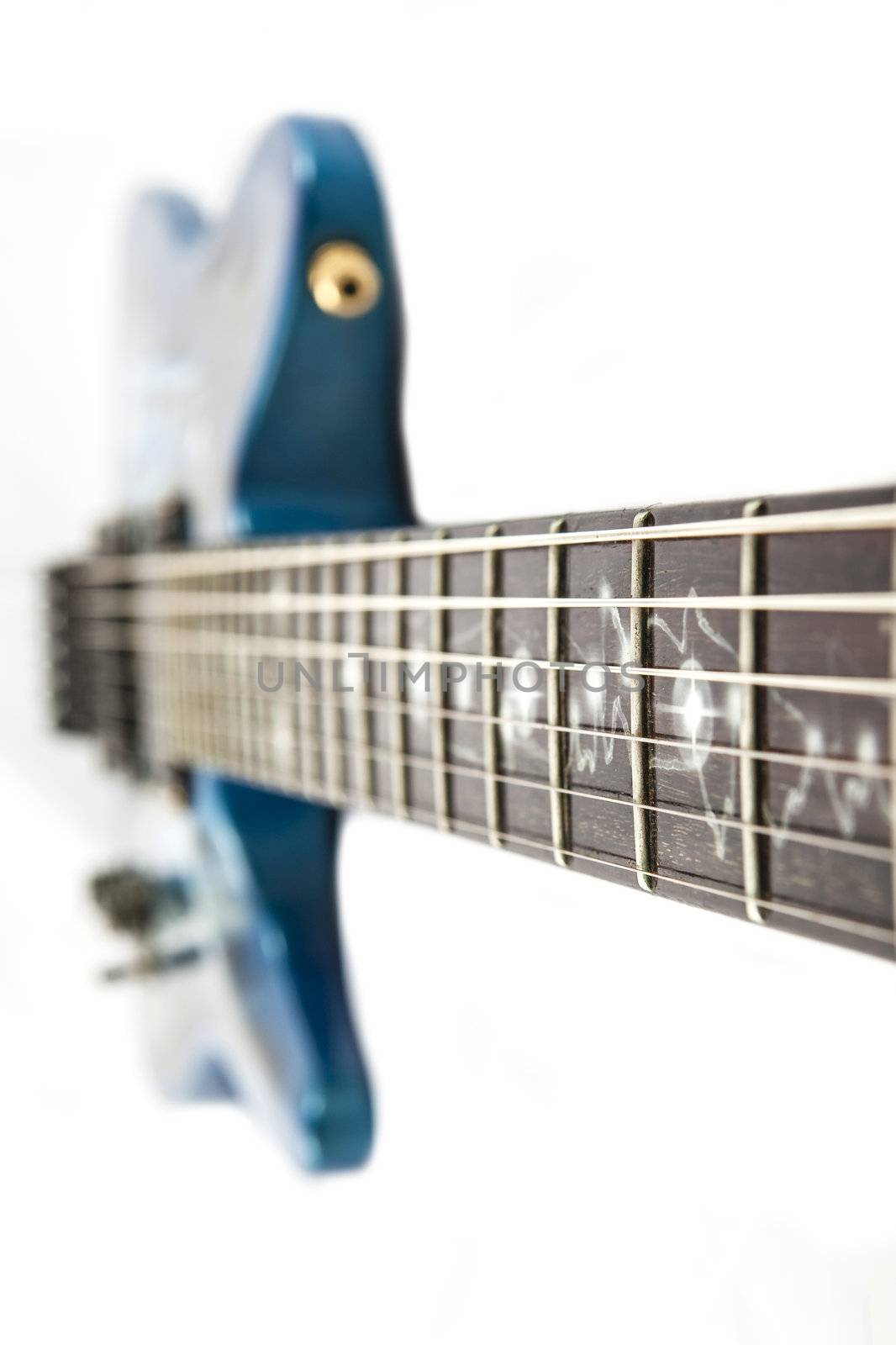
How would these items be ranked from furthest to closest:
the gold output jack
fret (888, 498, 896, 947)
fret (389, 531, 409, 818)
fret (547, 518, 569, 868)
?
1. the gold output jack
2. fret (389, 531, 409, 818)
3. fret (547, 518, 569, 868)
4. fret (888, 498, 896, 947)

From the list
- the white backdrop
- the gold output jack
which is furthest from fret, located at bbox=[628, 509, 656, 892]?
the gold output jack

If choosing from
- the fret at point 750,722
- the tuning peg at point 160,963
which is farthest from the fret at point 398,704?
the tuning peg at point 160,963

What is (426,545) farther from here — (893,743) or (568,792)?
(893,743)

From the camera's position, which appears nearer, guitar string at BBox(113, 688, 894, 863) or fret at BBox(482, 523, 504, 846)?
guitar string at BBox(113, 688, 894, 863)

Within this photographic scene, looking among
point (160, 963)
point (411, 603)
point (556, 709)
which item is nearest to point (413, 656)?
point (411, 603)

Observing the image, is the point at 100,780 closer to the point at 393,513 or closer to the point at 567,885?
the point at 393,513

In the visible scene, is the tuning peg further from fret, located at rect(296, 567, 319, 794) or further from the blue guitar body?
fret, located at rect(296, 567, 319, 794)

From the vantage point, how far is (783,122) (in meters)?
0.42

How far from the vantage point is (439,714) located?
1.59 ft

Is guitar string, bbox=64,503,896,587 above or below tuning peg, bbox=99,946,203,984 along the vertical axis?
above

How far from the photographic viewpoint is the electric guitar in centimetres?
30

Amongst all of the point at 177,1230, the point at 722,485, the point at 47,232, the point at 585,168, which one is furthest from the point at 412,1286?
the point at 47,232

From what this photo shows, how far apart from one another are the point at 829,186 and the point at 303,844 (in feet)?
1.82

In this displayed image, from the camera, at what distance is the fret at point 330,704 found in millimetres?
586
